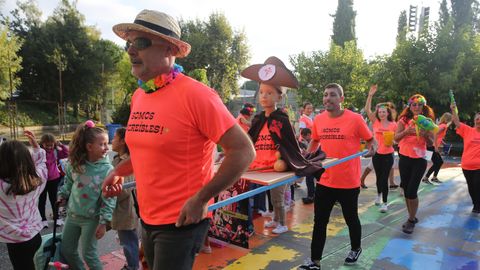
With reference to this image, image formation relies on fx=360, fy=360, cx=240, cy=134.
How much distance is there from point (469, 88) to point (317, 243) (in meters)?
16.0

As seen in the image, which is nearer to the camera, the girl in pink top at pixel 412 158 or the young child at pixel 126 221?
the young child at pixel 126 221

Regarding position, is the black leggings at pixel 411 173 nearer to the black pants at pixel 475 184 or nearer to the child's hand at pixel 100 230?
the black pants at pixel 475 184

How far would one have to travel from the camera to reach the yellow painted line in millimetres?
4086

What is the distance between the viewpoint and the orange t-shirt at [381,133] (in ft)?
21.7

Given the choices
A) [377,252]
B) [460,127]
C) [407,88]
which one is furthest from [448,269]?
[407,88]

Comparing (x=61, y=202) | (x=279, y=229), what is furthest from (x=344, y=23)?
(x=61, y=202)

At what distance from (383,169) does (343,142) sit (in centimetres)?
300

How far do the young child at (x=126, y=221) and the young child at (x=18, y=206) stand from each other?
0.69 metres

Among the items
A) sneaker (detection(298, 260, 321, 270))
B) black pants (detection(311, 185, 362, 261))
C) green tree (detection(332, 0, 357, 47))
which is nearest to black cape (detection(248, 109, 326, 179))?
black pants (detection(311, 185, 362, 261))

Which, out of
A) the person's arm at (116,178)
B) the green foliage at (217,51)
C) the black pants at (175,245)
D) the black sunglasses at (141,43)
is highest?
the green foliage at (217,51)

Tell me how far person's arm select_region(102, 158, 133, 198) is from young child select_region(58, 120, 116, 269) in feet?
2.26

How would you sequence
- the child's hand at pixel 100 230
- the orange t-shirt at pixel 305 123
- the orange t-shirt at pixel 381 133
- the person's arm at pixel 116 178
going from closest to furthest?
the person's arm at pixel 116 178
the child's hand at pixel 100 230
the orange t-shirt at pixel 381 133
the orange t-shirt at pixel 305 123

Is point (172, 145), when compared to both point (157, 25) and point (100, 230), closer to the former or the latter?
point (157, 25)

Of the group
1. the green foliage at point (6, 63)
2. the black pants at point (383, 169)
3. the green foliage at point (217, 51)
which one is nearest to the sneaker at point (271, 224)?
the black pants at point (383, 169)
